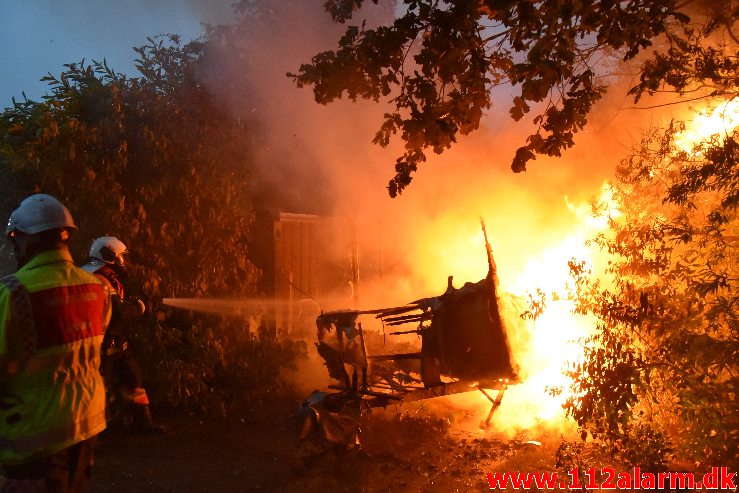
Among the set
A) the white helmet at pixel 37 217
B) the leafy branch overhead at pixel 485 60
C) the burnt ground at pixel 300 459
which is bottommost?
the burnt ground at pixel 300 459

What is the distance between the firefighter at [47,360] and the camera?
8.26ft

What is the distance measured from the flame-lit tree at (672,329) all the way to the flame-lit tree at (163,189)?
4845mm

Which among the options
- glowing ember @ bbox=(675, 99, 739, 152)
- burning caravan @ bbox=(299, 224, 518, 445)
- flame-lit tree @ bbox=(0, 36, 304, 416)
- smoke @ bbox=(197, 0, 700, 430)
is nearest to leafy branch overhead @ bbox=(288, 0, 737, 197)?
glowing ember @ bbox=(675, 99, 739, 152)

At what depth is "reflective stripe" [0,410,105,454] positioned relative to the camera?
251cm

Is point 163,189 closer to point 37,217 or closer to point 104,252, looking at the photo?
point 104,252

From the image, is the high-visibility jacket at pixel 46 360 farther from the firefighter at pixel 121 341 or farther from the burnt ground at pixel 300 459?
the burnt ground at pixel 300 459

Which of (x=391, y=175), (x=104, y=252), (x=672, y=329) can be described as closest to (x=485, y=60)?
(x=672, y=329)

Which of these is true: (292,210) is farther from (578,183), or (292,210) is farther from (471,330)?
(578,183)

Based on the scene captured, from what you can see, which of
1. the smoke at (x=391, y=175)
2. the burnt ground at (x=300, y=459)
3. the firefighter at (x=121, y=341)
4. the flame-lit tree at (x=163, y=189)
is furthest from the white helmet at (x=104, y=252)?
the smoke at (x=391, y=175)

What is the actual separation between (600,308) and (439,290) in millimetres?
7642

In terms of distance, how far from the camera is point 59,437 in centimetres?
262

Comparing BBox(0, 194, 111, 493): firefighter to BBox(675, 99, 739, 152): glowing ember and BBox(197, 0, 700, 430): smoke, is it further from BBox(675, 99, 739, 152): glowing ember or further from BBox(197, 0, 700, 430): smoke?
BBox(197, 0, 700, 430): smoke

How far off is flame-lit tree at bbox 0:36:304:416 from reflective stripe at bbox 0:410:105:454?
4.11 metres

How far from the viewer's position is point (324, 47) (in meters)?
12.8
